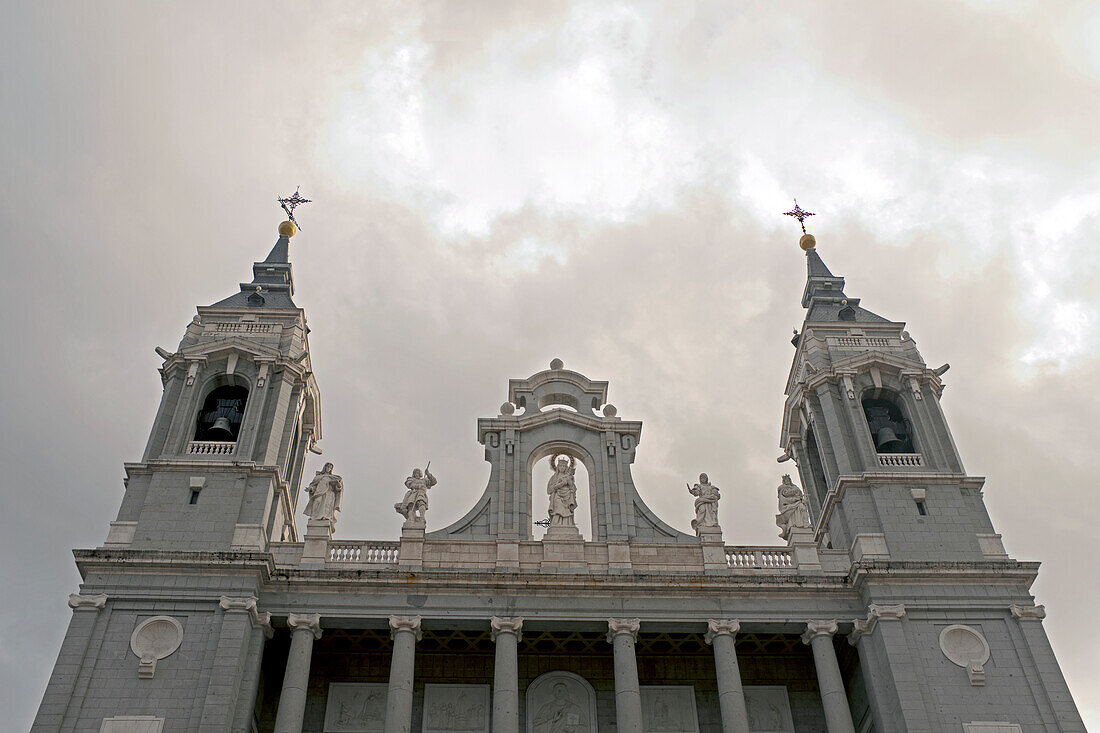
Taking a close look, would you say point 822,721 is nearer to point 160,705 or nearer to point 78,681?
Result: point 160,705

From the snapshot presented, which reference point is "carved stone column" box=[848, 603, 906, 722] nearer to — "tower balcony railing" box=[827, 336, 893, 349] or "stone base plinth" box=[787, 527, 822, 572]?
"stone base plinth" box=[787, 527, 822, 572]

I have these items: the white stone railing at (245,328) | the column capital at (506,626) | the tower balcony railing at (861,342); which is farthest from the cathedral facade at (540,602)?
the tower balcony railing at (861,342)

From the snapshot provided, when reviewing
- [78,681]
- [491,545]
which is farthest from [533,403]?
[78,681]

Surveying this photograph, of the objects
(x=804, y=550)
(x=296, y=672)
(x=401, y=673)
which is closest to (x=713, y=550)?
(x=804, y=550)

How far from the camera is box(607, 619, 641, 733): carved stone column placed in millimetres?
27909

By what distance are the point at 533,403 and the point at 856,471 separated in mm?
10332

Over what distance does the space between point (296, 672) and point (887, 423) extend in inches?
794

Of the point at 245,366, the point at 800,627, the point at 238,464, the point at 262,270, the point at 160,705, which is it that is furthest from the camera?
the point at 262,270

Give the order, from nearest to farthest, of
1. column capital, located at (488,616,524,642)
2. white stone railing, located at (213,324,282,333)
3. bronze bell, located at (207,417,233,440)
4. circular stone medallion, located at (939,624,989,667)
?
circular stone medallion, located at (939,624,989,667) → column capital, located at (488,616,524,642) → bronze bell, located at (207,417,233,440) → white stone railing, located at (213,324,282,333)

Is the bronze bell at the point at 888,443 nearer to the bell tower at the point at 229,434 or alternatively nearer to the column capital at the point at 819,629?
→ the column capital at the point at 819,629

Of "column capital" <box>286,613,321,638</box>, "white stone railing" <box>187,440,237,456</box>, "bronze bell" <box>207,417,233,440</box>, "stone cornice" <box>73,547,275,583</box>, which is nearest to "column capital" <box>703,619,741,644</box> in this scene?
"column capital" <box>286,613,321,638</box>

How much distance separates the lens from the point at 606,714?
3066 cm

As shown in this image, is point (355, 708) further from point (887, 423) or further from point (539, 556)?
point (887, 423)

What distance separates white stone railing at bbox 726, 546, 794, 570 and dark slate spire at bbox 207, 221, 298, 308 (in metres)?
17.8
